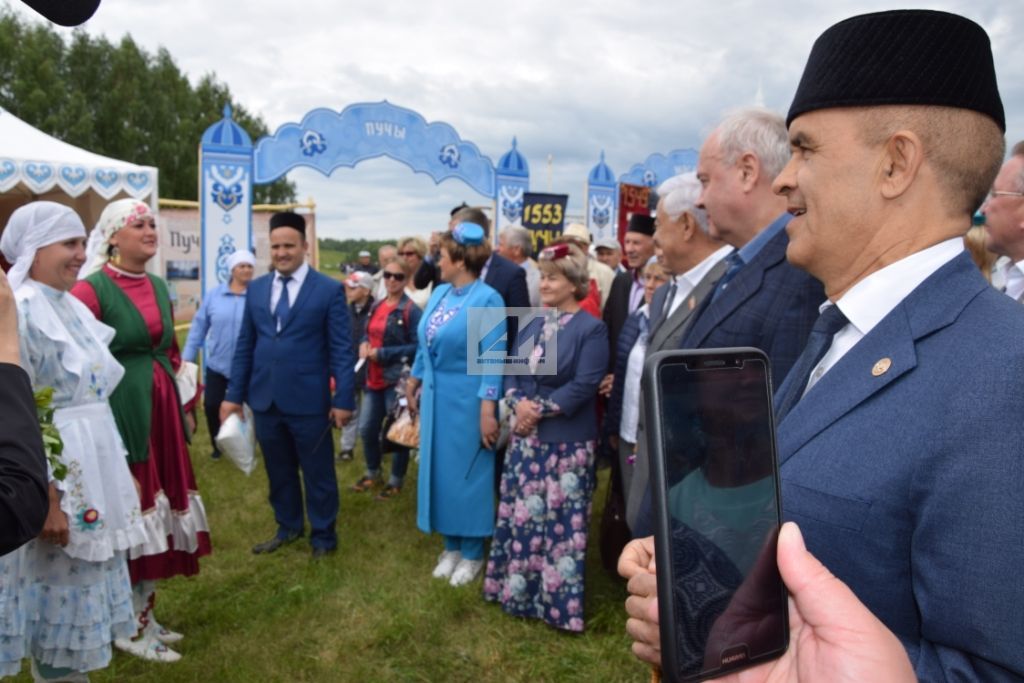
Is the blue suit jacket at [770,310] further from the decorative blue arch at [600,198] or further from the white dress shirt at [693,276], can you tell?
the decorative blue arch at [600,198]

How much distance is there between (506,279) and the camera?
178 inches

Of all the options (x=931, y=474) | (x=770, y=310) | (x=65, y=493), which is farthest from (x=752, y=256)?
(x=65, y=493)

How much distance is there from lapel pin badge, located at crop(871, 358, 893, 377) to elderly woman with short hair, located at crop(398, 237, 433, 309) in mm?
5045

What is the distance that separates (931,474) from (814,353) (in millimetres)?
420

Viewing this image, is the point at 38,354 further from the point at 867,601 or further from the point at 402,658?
the point at 867,601

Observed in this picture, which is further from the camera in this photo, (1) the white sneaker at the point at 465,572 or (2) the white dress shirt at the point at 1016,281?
(1) the white sneaker at the point at 465,572

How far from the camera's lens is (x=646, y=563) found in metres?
1.13

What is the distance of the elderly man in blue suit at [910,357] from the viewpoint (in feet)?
2.74

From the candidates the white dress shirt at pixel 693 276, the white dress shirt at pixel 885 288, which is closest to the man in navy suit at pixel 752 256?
the white dress shirt at pixel 693 276

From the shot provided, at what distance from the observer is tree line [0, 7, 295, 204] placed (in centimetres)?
2666

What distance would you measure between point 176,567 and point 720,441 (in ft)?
11.9

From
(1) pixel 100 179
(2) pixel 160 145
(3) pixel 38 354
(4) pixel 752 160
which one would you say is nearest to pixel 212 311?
(1) pixel 100 179

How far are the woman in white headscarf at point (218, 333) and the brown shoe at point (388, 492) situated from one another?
5.51 ft

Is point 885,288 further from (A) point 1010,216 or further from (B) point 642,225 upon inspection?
(B) point 642,225
